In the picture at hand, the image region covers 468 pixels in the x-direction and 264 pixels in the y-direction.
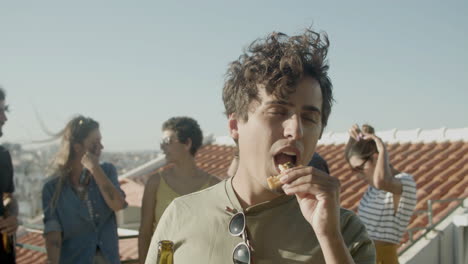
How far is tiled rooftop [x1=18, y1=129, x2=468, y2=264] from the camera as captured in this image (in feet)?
29.0

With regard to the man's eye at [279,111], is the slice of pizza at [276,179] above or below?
below

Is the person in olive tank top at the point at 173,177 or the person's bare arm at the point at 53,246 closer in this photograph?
the person's bare arm at the point at 53,246

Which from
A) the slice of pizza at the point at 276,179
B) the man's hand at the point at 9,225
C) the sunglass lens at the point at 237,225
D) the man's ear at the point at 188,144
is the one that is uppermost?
the slice of pizza at the point at 276,179

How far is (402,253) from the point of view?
6.09m

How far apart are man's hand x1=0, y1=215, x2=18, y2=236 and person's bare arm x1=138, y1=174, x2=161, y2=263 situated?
93 cm

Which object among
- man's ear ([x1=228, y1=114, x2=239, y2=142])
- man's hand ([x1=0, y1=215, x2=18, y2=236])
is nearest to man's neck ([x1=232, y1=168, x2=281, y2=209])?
man's ear ([x1=228, y1=114, x2=239, y2=142])

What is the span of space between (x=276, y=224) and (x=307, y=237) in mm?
111

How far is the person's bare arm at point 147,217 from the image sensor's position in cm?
401

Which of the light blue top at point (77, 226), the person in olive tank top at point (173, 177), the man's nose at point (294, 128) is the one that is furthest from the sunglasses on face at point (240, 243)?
the light blue top at point (77, 226)

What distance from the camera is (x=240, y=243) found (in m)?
1.77

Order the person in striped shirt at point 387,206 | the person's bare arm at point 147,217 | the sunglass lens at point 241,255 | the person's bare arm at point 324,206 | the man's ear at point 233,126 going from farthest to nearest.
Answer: the person in striped shirt at point 387,206, the person's bare arm at point 147,217, the man's ear at point 233,126, the sunglass lens at point 241,255, the person's bare arm at point 324,206

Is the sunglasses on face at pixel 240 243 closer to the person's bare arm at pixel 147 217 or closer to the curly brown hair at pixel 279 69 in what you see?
the curly brown hair at pixel 279 69

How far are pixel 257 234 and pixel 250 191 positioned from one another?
186 millimetres

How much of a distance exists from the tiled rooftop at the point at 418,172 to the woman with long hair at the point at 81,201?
3.92 metres
